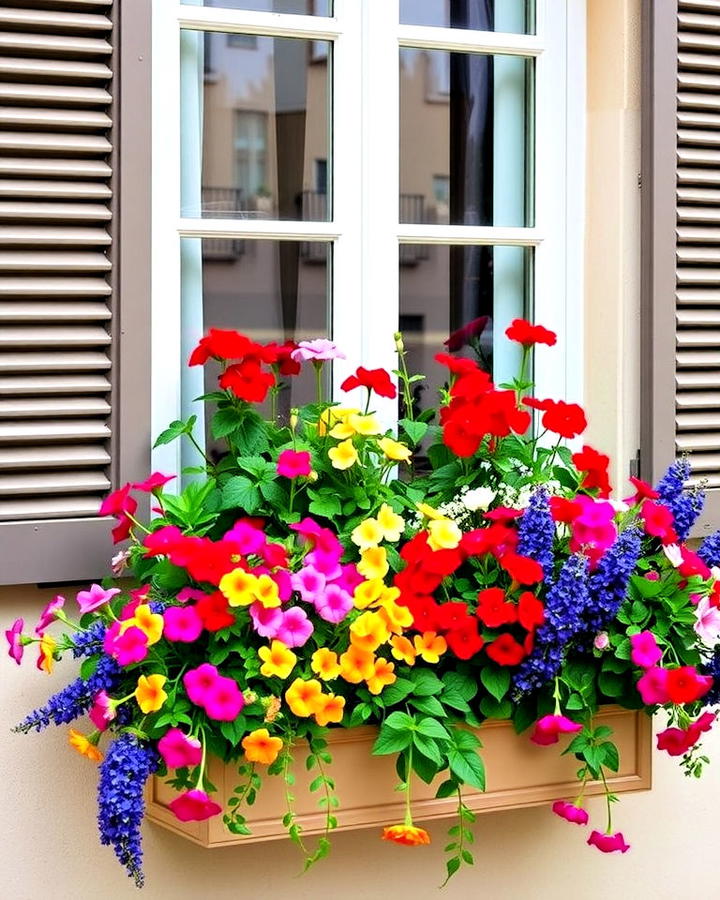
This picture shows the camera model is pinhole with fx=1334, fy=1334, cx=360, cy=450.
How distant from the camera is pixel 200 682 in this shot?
2.02 metres

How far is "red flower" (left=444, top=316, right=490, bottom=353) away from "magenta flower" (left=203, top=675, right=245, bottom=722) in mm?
1006

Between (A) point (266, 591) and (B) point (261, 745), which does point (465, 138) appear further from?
(B) point (261, 745)

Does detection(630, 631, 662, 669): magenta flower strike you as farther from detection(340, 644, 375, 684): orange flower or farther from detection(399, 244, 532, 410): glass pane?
detection(399, 244, 532, 410): glass pane

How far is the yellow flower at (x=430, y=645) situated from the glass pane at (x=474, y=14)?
1.27m

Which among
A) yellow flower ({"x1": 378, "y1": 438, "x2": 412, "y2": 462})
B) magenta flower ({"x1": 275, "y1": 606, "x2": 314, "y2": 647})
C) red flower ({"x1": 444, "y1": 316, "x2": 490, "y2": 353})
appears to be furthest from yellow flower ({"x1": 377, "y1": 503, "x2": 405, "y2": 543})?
red flower ({"x1": 444, "y1": 316, "x2": 490, "y2": 353})

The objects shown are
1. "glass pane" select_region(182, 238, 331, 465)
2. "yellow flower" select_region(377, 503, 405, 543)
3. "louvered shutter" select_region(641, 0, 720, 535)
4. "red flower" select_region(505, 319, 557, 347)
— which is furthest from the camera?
"louvered shutter" select_region(641, 0, 720, 535)

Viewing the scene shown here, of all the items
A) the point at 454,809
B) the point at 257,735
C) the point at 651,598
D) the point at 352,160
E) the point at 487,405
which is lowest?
the point at 454,809

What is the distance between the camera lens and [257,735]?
1997 millimetres

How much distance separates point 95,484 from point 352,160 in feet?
2.74

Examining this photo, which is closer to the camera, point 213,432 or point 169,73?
point 213,432

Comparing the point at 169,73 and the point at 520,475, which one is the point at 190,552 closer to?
the point at 520,475

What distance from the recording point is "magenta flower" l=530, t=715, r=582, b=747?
2.15m

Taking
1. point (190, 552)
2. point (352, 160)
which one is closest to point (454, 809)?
point (190, 552)

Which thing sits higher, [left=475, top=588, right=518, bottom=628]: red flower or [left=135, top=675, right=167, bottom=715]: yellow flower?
[left=475, top=588, right=518, bottom=628]: red flower
